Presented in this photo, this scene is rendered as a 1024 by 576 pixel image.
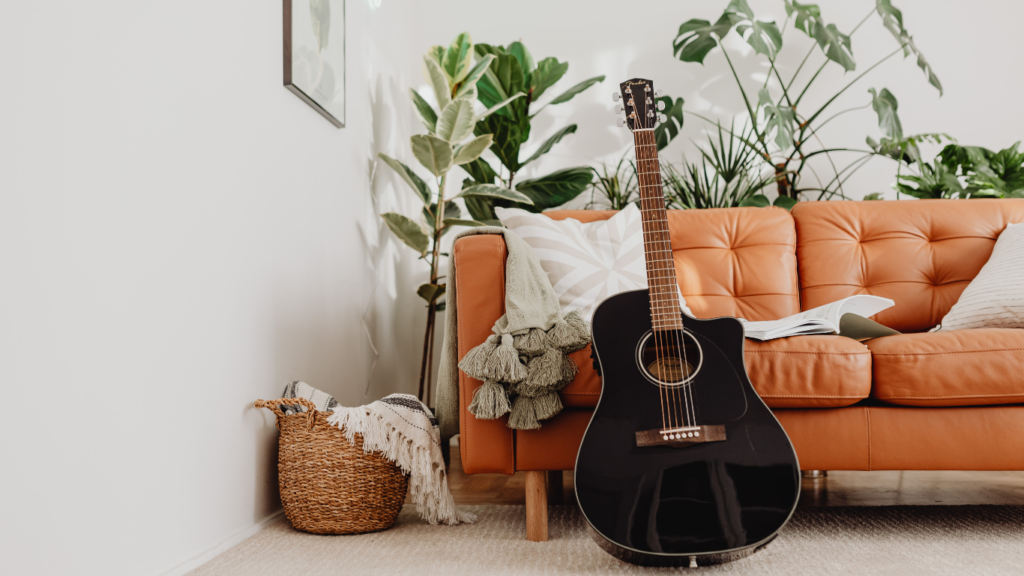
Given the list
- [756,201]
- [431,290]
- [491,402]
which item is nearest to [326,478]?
[491,402]

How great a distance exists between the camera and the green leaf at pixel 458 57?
2197 millimetres

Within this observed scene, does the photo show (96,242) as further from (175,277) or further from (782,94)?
(782,94)

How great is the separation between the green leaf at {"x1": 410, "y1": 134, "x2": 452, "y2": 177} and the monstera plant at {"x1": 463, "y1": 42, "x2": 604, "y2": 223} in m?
0.24

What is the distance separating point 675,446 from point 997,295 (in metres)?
1.02

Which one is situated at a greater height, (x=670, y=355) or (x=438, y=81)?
(x=438, y=81)

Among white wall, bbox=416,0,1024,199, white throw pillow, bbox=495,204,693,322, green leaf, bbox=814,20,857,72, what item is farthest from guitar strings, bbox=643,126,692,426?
white wall, bbox=416,0,1024,199

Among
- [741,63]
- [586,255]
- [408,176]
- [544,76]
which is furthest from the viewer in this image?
[741,63]

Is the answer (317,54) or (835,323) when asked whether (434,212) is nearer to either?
(317,54)

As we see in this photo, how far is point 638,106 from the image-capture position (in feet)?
4.17

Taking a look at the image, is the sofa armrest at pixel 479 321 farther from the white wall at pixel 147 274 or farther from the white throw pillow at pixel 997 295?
the white throw pillow at pixel 997 295

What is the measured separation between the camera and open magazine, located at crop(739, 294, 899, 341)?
1.25 metres

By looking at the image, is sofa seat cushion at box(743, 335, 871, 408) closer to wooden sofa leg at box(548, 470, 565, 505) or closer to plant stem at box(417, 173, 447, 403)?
wooden sofa leg at box(548, 470, 565, 505)

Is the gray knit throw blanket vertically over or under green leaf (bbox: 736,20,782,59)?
under

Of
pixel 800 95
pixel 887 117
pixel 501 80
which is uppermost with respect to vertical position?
pixel 501 80
